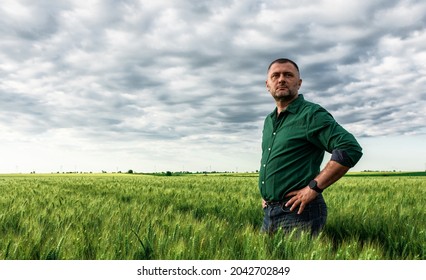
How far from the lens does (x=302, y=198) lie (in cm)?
300

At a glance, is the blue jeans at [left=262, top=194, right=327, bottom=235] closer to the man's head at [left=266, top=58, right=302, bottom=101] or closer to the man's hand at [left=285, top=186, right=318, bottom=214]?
the man's hand at [left=285, top=186, right=318, bottom=214]

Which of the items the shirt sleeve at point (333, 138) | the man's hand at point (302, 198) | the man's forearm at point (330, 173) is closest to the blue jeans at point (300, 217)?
the man's hand at point (302, 198)

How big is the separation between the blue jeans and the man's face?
908 millimetres

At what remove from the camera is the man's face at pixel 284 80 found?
326 cm

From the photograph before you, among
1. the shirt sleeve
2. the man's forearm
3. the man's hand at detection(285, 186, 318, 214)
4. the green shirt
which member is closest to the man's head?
the green shirt

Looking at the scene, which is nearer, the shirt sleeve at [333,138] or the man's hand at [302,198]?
the shirt sleeve at [333,138]

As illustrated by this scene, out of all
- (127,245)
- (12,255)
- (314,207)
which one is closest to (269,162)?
(314,207)

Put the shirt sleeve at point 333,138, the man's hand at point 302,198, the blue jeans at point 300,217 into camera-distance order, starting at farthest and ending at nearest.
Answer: the blue jeans at point 300,217
the man's hand at point 302,198
the shirt sleeve at point 333,138

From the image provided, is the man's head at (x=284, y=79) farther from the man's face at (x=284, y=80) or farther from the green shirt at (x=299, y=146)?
the green shirt at (x=299, y=146)

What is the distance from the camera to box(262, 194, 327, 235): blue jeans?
3133mm

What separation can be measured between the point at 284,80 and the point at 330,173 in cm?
90

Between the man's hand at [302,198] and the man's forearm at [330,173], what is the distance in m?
0.09

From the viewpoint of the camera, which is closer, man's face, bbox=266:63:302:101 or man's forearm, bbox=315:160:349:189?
man's forearm, bbox=315:160:349:189
